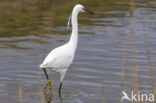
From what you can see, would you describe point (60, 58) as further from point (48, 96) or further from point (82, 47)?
point (82, 47)

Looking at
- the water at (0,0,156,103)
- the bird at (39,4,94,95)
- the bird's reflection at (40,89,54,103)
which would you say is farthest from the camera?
the water at (0,0,156,103)

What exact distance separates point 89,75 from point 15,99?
2728 millimetres

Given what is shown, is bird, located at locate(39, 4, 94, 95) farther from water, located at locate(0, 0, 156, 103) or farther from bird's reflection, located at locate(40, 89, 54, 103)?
water, located at locate(0, 0, 156, 103)

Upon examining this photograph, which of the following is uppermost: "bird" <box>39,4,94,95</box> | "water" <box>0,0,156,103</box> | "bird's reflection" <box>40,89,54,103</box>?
"bird" <box>39,4,94,95</box>

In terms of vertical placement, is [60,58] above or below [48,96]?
above

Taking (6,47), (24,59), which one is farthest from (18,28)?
(24,59)

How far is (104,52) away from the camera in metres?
14.0

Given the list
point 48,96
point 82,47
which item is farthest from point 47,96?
point 82,47

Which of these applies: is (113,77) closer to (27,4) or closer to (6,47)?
(6,47)

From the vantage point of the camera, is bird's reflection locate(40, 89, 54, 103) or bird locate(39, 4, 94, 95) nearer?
bird's reflection locate(40, 89, 54, 103)

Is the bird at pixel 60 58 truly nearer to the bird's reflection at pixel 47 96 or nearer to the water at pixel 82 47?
the bird's reflection at pixel 47 96

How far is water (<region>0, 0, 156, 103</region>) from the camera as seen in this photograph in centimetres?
996

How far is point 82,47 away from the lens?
14.8 metres

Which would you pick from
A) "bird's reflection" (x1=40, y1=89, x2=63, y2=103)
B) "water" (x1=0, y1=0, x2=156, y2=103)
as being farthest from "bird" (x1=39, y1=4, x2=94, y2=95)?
"water" (x1=0, y1=0, x2=156, y2=103)
